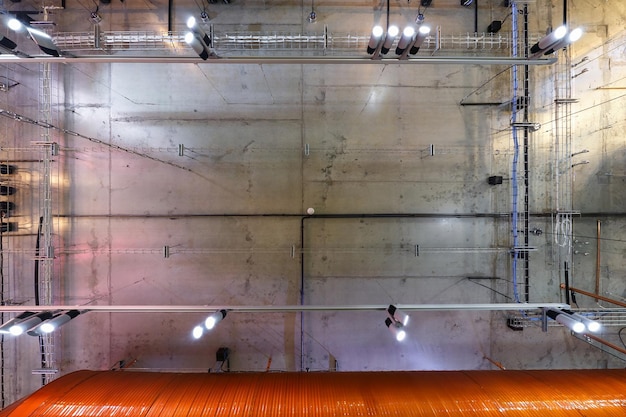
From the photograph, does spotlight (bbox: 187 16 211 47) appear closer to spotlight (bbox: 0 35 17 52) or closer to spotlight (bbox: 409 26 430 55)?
spotlight (bbox: 0 35 17 52)

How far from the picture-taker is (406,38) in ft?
9.19

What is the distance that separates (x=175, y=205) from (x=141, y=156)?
1190 millimetres

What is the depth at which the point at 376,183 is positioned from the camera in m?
5.36

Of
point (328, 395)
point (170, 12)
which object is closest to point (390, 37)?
point (328, 395)

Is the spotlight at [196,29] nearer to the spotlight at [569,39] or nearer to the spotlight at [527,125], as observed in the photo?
the spotlight at [569,39]

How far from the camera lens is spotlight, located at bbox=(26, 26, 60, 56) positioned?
8.43ft

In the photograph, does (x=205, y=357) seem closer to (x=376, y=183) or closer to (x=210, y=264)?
(x=210, y=264)

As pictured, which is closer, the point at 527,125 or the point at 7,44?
the point at 7,44

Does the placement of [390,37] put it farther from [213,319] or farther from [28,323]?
[28,323]

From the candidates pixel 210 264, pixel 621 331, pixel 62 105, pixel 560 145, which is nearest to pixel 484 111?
pixel 560 145

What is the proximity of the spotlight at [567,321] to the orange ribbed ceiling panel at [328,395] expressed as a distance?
119cm

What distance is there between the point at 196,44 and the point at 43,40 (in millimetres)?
1518

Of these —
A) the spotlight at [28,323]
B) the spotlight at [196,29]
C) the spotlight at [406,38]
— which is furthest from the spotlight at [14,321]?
the spotlight at [406,38]

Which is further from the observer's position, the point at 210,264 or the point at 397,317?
the point at 210,264
